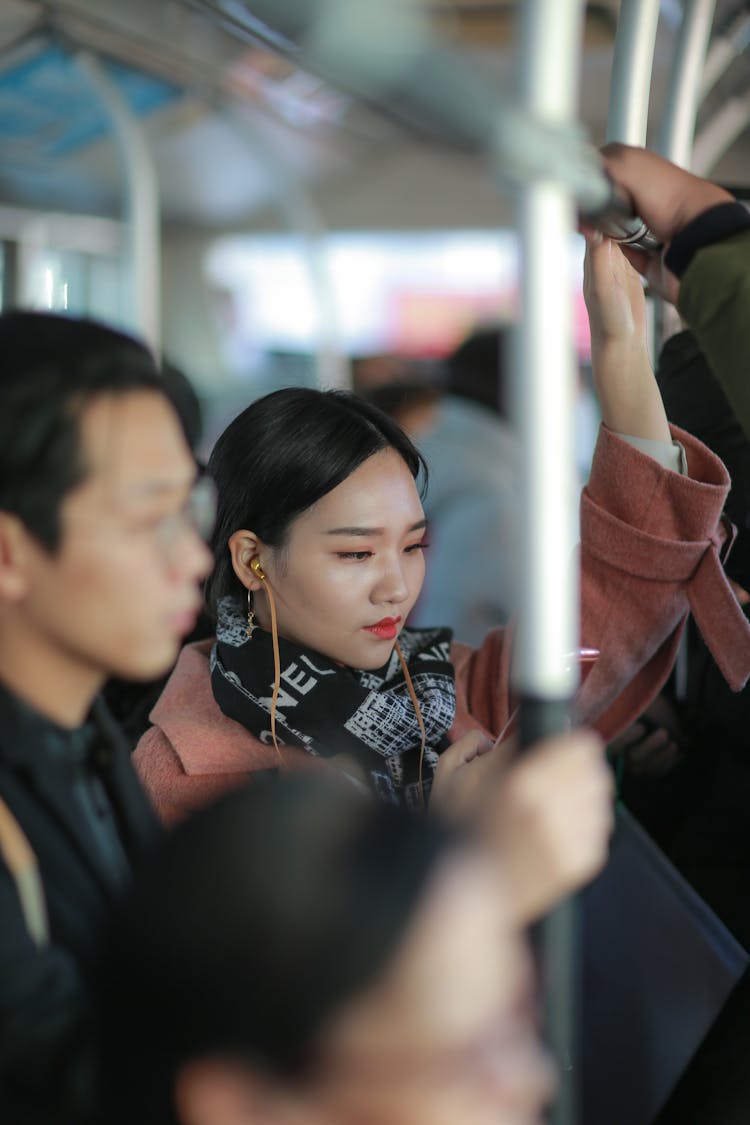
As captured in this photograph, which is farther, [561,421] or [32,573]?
[32,573]

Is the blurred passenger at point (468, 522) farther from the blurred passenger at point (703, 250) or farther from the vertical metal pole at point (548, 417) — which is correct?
the vertical metal pole at point (548, 417)

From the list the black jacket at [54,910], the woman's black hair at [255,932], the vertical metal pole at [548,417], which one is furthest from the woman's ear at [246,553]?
the woman's black hair at [255,932]

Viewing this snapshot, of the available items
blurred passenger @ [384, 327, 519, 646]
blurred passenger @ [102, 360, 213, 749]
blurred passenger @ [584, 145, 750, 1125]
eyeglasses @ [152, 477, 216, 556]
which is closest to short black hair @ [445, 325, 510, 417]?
blurred passenger @ [384, 327, 519, 646]

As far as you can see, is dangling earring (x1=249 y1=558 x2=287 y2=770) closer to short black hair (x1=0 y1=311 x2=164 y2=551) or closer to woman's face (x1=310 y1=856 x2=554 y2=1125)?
short black hair (x1=0 y1=311 x2=164 y2=551)

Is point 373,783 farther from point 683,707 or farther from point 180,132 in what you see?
point 180,132

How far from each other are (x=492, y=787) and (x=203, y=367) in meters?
8.07

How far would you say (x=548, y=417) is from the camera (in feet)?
2.74

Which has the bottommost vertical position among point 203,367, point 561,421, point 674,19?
point 203,367

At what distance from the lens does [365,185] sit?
27.3ft

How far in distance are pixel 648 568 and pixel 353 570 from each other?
1.17 ft

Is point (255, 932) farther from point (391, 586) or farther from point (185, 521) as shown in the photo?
point (391, 586)

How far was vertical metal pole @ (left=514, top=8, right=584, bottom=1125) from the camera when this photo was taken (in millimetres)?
812

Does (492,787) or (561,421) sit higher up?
(561,421)

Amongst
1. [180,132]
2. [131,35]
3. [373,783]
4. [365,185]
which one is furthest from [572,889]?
[365,185]
